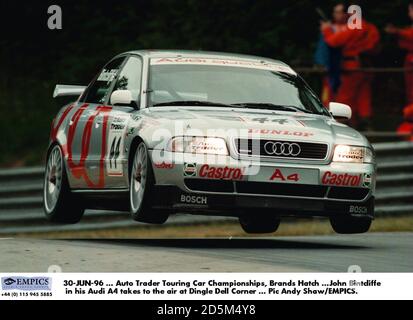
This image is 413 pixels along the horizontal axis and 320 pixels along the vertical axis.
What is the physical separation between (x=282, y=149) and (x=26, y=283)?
296cm

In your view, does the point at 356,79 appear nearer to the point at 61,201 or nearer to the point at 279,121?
the point at 61,201

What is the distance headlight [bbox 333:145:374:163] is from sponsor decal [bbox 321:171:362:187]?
4.7 inches

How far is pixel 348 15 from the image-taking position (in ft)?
57.7

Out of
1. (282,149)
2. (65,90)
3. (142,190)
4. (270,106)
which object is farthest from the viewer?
(65,90)

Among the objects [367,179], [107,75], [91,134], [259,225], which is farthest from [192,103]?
[259,225]

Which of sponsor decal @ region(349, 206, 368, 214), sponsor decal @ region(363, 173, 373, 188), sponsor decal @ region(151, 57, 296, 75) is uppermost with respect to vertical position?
sponsor decal @ region(151, 57, 296, 75)

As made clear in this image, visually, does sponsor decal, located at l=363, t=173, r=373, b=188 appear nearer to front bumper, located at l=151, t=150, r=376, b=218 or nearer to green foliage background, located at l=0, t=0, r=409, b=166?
front bumper, located at l=151, t=150, r=376, b=218

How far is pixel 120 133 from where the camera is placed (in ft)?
36.1

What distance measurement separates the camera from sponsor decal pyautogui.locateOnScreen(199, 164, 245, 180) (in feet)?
32.6

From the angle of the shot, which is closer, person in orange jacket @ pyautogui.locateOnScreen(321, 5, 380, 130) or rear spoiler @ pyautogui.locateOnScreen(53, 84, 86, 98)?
rear spoiler @ pyautogui.locateOnScreen(53, 84, 86, 98)

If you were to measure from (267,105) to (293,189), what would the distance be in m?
1.28

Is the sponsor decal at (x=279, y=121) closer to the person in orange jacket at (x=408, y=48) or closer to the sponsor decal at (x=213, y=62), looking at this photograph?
the sponsor decal at (x=213, y=62)

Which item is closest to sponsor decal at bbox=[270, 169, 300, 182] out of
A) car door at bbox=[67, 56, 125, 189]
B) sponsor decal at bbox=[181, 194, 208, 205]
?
sponsor decal at bbox=[181, 194, 208, 205]

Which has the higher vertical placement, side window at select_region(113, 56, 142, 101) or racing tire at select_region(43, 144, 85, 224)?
side window at select_region(113, 56, 142, 101)
